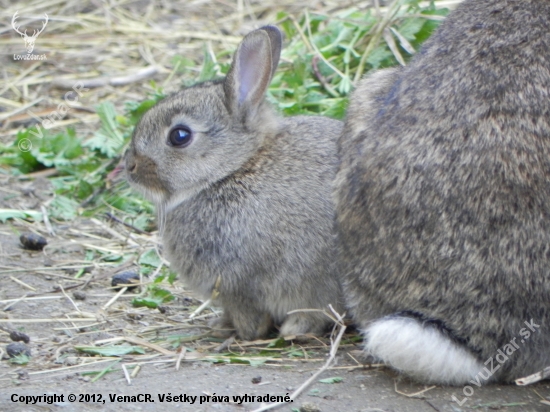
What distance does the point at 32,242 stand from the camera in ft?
19.3

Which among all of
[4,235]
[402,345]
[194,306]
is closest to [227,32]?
[4,235]

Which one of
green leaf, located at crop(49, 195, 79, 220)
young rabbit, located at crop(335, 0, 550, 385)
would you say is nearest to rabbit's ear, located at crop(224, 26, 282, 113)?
young rabbit, located at crop(335, 0, 550, 385)

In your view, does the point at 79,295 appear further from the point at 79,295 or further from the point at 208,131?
the point at 208,131

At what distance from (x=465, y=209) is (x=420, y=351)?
0.59 meters

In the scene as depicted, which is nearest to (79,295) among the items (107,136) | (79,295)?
(79,295)

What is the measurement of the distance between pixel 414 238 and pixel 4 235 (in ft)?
10.5

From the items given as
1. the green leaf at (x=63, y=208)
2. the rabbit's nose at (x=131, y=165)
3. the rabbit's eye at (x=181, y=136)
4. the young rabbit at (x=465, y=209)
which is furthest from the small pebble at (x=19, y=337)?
the green leaf at (x=63, y=208)

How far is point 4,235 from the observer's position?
6.09 metres

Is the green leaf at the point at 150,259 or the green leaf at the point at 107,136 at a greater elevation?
the green leaf at the point at 107,136

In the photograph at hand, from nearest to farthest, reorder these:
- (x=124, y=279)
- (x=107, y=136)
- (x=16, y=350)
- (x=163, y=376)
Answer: (x=163, y=376) → (x=16, y=350) → (x=124, y=279) → (x=107, y=136)

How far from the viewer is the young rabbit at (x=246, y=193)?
4.57m

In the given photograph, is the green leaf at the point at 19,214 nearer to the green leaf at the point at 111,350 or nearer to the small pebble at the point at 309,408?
the green leaf at the point at 111,350

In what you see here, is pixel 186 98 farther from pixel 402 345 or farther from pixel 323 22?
pixel 323 22

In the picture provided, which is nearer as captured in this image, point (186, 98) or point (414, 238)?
point (414, 238)
